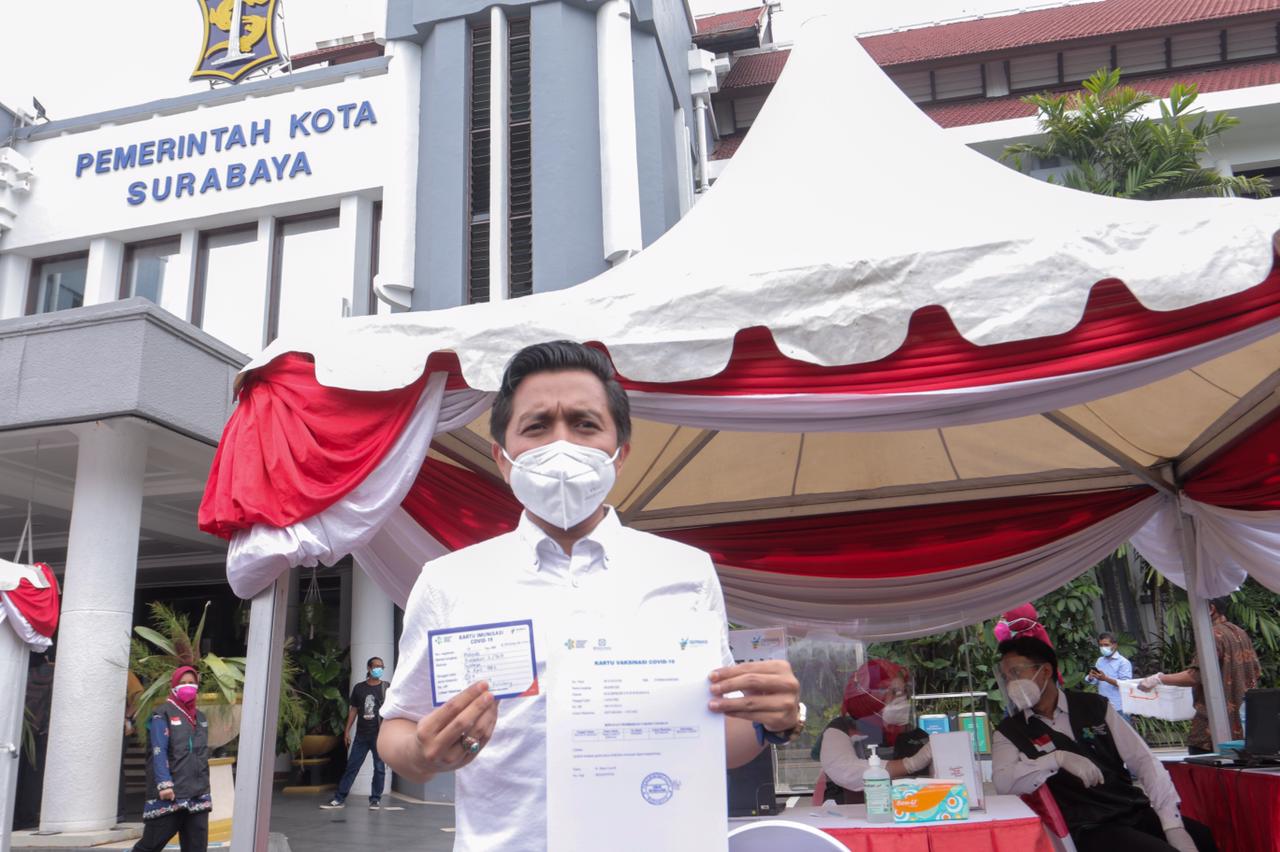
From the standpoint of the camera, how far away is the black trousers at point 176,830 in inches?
259

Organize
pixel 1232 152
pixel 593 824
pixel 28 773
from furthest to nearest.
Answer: pixel 1232 152, pixel 28 773, pixel 593 824

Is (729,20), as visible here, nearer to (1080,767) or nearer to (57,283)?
(57,283)

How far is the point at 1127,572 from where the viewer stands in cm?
→ 1471

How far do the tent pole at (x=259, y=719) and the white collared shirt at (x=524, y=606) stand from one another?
6.67ft

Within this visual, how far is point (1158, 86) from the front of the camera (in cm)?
1948

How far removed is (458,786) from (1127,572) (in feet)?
49.3

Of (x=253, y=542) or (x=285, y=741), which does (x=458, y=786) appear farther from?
(x=285, y=741)

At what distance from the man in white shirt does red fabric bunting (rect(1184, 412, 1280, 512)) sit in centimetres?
415

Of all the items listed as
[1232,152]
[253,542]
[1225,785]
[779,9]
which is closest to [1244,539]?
[1225,785]

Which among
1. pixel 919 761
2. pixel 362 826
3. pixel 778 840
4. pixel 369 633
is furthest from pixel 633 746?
pixel 369 633

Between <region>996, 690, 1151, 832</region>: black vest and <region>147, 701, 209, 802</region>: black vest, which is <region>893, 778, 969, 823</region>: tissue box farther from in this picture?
<region>147, 701, 209, 802</region>: black vest

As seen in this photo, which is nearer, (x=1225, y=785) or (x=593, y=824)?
(x=593, y=824)

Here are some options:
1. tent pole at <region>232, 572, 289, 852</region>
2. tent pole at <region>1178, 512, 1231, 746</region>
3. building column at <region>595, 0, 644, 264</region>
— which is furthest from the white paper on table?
building column at <region>595, 0, 644, 264</region>

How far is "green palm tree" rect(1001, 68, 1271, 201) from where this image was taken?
13.5m
